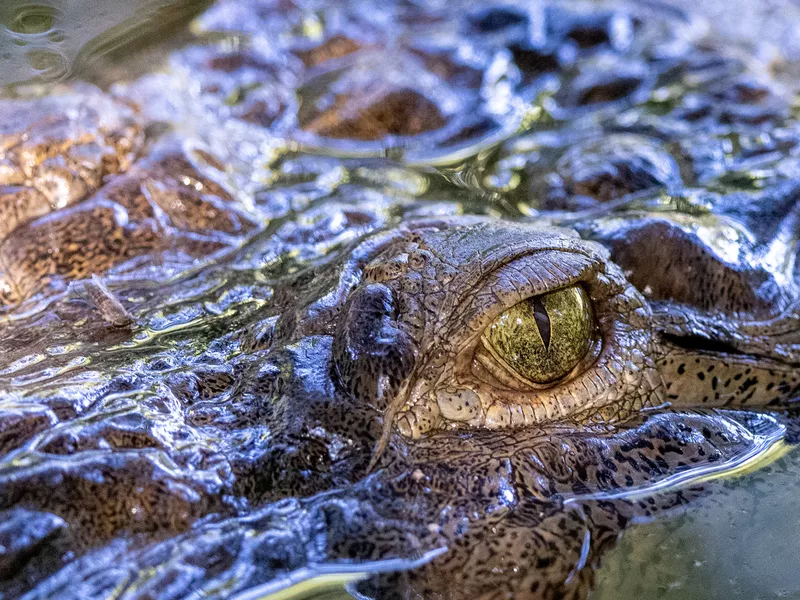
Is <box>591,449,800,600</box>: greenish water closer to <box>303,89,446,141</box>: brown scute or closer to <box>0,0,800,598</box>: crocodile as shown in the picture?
<box>0,0,800,598</box>: crocodile

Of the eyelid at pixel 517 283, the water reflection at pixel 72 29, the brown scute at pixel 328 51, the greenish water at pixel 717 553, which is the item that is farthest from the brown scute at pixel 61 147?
the greenish water at pixel 717 553

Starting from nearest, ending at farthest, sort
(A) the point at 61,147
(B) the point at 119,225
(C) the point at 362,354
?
(C) the point at 362,354 < (B) the point at 119,225 < (A) the point at 61,147

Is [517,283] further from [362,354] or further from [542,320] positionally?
[362,354]

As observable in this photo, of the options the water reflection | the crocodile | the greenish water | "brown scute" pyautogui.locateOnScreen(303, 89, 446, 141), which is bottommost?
the greenish water

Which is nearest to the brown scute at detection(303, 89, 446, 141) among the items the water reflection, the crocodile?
the crocodile

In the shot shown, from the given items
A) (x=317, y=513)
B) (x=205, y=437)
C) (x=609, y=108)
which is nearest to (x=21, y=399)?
(x=205, y=437)

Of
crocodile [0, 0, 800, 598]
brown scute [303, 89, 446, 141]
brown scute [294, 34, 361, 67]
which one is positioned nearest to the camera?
crocodile [0, 0, 800, 598]

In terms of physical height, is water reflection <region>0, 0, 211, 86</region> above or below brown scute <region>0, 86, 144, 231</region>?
above

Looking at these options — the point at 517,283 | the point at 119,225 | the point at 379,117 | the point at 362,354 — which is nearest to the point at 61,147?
the point at 119,225

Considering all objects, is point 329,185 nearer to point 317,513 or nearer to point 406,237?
point 406,237
